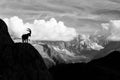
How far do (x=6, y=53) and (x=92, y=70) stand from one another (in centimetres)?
3403

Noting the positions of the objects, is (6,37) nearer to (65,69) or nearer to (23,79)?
(23,79)

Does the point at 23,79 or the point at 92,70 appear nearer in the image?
the point at 23,79

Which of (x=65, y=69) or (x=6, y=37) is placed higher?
(x=6, y=37)

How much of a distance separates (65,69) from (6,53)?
3606 cm

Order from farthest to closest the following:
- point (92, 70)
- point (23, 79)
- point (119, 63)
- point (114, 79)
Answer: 1. point (119, 63)
2. point (92, 70)
3. point (114, 79)
4. point (23, 79)

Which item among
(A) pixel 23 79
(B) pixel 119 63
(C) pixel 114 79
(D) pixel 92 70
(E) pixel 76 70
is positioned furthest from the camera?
(B) pixel 119 63

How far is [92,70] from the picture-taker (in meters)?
78.8

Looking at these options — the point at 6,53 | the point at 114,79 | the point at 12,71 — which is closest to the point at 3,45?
the point at 6,53

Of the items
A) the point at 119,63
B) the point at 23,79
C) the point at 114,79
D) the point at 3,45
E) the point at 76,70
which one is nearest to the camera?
the point at 23,79

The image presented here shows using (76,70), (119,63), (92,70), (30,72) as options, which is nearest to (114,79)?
(92,70)

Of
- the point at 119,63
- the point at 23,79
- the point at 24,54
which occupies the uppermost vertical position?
the point at 24,54

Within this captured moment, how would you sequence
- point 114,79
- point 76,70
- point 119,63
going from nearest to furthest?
point 114,79
point 76,70
point 119,63

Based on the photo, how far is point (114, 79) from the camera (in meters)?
71.6

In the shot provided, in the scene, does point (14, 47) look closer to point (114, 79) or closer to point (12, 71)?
point (12, 71)
